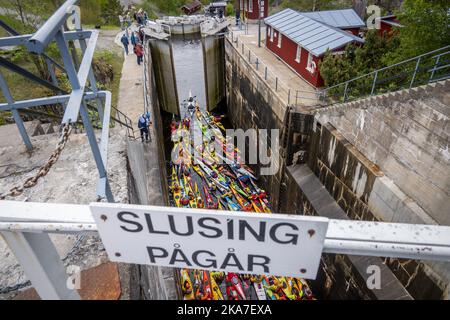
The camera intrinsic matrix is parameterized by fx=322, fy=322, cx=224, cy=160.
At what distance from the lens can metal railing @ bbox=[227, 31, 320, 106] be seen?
13.7 metres

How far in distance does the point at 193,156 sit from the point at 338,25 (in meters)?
11.3

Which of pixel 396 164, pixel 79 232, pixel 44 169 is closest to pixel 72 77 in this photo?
pixel 44 169

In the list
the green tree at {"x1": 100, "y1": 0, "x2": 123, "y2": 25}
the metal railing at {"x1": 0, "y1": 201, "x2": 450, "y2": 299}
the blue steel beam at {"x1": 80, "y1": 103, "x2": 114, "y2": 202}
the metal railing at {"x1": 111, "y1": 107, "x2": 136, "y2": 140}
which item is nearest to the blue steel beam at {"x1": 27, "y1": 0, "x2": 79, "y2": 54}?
the blue steel beam at {"x1": 80, "y1": 103, "x2": 114, "y2": 202}

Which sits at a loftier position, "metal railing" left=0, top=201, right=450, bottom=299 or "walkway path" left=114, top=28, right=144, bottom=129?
"metal railing" left=0, top=201, right=450, bottom=299

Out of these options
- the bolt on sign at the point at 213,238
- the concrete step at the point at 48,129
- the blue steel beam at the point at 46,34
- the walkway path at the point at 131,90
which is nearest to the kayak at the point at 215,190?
the walkway path at the point at 131,90

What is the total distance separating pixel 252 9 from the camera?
2822 cm

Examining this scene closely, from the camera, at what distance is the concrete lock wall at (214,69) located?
2402cm

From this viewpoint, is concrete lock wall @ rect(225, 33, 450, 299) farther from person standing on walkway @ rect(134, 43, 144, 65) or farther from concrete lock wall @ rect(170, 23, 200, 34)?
concrete lock wall @ rect(170, 23, 200, 34)

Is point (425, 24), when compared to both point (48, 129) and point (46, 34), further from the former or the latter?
point (48, 129)

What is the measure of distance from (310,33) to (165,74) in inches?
485

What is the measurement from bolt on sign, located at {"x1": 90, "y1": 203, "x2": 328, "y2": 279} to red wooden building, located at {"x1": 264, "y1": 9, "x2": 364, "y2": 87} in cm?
1404

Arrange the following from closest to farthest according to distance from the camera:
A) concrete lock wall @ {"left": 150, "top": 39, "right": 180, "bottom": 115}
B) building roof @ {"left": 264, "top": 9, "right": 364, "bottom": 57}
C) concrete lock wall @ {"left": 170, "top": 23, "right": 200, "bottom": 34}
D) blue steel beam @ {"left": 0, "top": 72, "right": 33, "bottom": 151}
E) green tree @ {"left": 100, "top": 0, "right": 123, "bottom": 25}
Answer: blue steel beam @ {"left": 0, "top": 72, "right": 33, "bottom": 151} < building roof @ {"left": 264, "top": 9, "right": 364, "bottom": 57} < concrete lock wall @ {"left": 150, "top": 39, "right": 180, "bottom": 115} < concrete lock wall @ {"left": 170, "top": 23, "right": 200, "bottom": 34} < green tree @ {"left": 100, "top": 0, "right": 123, "bottom": 25}

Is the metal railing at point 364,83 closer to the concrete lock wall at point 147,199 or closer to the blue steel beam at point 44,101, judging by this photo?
the concrete lock wall at point 147,199

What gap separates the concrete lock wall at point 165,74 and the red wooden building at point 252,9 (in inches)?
339
